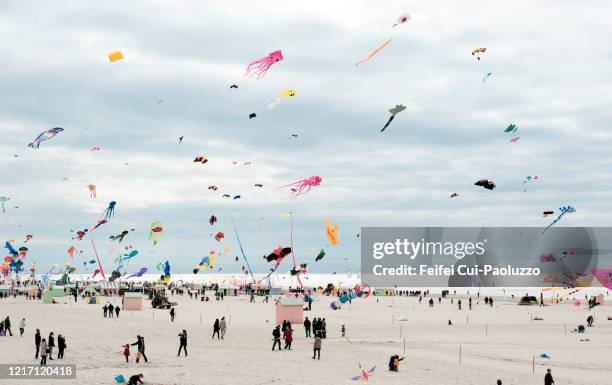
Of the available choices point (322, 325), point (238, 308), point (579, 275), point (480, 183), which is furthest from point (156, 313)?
point (579, 275)

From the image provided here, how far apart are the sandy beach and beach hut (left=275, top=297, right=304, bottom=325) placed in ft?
3.28

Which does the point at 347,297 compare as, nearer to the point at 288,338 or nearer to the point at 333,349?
the point at 333,349

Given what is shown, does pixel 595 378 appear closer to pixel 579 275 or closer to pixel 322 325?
pixel 322 325

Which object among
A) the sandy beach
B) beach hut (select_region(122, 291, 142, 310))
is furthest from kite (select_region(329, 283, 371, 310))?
beach hut (select_region(122, 291, 142, 310))

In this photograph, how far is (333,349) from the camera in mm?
29156

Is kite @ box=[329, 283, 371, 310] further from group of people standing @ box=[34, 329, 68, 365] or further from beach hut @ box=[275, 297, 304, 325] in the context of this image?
group of people standing @ box=[34, 329, 68, 365]

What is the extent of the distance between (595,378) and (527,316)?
1210 inches

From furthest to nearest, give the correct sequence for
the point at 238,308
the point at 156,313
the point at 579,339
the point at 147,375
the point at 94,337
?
the point at 238,308 → the point at 156,313 → the point at 579,339 → the point at 94,337 → the point at 147,375

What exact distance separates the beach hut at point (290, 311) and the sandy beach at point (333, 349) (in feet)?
3.28

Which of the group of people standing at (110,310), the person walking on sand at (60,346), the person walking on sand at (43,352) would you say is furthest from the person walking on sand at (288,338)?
the group of people standing at (110,310)

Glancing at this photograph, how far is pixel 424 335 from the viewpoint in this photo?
36.6 metres

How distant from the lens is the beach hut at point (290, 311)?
130 ft

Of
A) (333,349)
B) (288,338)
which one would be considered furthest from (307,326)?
(288,338)

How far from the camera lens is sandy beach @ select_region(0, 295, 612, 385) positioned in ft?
72.2
